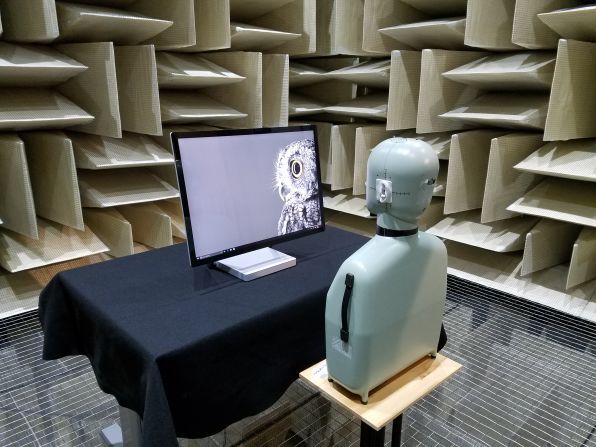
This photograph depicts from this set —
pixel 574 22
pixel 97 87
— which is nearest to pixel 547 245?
pixel 574 22

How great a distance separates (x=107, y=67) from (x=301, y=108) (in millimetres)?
1169

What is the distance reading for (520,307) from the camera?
70.6 inches

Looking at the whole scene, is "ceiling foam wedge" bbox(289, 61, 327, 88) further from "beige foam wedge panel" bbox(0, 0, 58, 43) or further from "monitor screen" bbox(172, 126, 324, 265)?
"monitor screen" bbox(172, 126, 324, 265)

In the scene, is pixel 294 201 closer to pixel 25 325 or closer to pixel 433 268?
pixel 433 268

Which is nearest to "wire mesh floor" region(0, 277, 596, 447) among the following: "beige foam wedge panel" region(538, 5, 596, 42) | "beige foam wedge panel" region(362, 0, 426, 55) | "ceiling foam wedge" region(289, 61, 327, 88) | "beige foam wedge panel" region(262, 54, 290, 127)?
"beige foam wedge panel" region(538, 5, 596, 42)

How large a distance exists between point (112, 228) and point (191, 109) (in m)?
0.64

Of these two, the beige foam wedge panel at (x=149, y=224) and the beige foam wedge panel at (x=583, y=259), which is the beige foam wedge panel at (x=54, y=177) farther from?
the beige foam wedge panel at (x=583, y=259)

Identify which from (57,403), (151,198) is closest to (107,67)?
(151,198)

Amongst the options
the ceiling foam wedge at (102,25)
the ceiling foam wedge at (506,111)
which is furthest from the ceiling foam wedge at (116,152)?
the ceiling foam wedge at (506,111)

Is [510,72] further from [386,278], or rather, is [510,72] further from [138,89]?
[138,89]

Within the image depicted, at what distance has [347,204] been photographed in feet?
8.39

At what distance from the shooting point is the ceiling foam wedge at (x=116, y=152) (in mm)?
1812

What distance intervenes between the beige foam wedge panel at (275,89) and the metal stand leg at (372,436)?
5.57 feet

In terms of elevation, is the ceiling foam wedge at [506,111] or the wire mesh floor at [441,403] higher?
the ceiling foam wedge at [506,111]
